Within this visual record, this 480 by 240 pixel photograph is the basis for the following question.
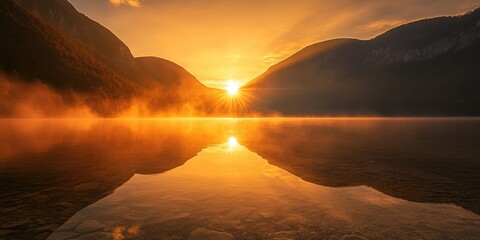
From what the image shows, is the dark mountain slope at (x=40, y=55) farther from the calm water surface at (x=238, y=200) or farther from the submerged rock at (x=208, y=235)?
the submerged rock at (x=208, y=235)

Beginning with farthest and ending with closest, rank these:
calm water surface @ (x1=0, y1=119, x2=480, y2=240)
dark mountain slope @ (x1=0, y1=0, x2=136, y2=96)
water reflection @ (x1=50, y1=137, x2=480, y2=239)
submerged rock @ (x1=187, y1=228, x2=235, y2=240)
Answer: dark mountain slope @ (x1=0, y1=0, x2=136, y2=96), calm water surface @ (x1=0, y1=119, x2=480, y2=240), water reflection @ (x1=50, y1=137, x2=480, y2=239), submerged rock @ (x1=187, y1=228, x2=235, y2=240)

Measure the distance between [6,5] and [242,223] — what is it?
19543 cm

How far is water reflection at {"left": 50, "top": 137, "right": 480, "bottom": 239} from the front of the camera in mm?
6312

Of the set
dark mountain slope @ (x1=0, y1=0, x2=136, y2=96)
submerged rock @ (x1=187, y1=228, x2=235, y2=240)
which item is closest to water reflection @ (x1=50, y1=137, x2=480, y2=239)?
submerged rock @ (x1=187, y1=228, x2=235, y2=240)

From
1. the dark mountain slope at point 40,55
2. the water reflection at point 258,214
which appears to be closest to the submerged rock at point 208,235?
the water reflection at point 258,214

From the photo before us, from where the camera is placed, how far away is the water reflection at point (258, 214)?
631 cm

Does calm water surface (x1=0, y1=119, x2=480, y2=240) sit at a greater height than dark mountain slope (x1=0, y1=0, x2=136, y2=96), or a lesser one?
lesser

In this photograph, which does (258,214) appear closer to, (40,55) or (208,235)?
(208,235)

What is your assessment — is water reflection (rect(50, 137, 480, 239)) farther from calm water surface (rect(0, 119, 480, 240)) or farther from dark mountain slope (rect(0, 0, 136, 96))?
dark mountain slope (rect(0, 0, 136, 96))

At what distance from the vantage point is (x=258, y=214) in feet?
25.2

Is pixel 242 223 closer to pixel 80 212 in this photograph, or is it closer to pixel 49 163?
pixel 80 212

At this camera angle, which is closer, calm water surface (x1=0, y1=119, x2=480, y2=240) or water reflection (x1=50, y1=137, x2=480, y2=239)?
water reflection (x1=50, y1=137, x2=480, y2=239)

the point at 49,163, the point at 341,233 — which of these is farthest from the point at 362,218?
the point at 49,163

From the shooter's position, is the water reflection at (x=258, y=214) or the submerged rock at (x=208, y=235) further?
the water reflection at (x=258, y=214)
